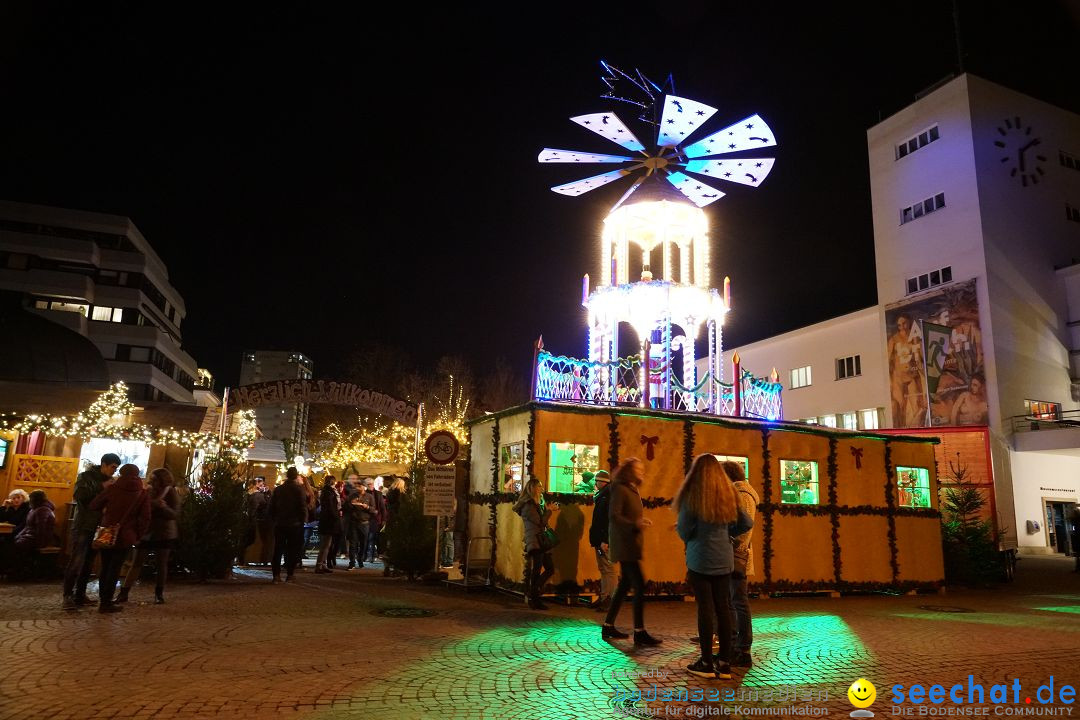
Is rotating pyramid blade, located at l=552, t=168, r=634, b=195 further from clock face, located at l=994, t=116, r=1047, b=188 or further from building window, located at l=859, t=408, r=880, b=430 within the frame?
clock face, located at l=994, t=116, r=1047, b=188

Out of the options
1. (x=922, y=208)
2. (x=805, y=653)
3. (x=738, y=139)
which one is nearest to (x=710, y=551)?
(x=805, y=653)

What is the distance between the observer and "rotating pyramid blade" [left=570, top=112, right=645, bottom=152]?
15.8 metres

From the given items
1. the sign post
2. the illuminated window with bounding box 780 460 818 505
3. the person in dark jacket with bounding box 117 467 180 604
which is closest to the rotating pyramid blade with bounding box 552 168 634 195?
the sign post

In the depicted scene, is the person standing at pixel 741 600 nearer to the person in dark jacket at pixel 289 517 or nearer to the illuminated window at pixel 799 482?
the illuminated window at pixel 799 482

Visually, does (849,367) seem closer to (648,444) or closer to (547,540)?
(648,444)

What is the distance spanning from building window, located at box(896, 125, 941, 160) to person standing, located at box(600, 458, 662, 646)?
32487 millimetres

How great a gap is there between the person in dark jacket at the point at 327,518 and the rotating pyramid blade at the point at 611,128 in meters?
9.86

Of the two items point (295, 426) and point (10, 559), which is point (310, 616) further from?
point (295, 426)

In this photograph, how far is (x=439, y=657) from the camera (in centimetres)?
657

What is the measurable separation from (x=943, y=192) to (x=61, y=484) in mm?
34463

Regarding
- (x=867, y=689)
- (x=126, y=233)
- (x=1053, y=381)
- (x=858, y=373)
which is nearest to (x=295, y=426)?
(x=126, y=233)

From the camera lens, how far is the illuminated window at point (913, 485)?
14211mm

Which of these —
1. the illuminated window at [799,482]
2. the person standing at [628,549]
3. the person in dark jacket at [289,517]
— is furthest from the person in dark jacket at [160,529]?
the illuminated window at [799,482]

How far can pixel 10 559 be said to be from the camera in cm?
1110
